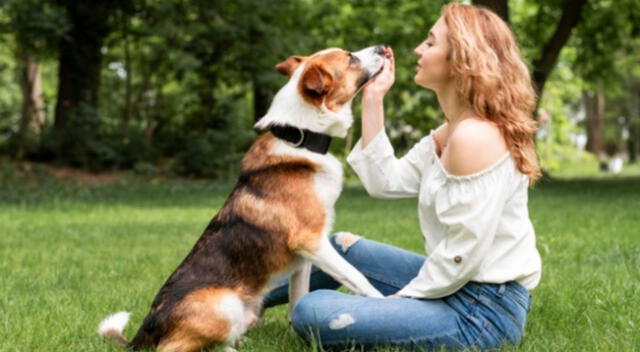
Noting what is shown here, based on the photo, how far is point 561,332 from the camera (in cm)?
421

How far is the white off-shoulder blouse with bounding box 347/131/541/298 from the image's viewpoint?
132 inches

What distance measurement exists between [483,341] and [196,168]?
16791mm

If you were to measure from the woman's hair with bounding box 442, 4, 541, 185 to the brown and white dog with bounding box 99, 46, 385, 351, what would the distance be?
0.88 m

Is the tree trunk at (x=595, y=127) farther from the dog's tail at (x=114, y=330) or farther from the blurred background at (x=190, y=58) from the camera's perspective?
the dog's tail at (x=114, y=330)

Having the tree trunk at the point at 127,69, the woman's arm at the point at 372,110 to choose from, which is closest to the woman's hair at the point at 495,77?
the woman's arm at the point at 372,110

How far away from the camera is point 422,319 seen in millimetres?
3592

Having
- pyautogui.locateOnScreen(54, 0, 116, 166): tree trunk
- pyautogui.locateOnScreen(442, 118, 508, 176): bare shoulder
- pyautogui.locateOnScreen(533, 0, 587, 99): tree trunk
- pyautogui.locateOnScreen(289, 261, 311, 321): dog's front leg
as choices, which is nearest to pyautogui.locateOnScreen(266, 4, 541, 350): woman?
pyautogui.locateOnScreen(442, 118, 508, 176): bare shoulder

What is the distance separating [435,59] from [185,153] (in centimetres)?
1691

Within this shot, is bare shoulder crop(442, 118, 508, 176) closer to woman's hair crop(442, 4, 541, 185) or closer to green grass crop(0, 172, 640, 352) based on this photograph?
woman's hair crop(442, 4, 541, 185)

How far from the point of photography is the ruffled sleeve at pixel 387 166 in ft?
13.3

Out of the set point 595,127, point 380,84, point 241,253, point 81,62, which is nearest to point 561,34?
point 81,62

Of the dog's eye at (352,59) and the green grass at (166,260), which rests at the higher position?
the dog's eye at (352,59)

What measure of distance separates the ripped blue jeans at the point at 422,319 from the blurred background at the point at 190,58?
1332cm

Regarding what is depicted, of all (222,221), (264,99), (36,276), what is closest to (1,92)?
(264,99)
